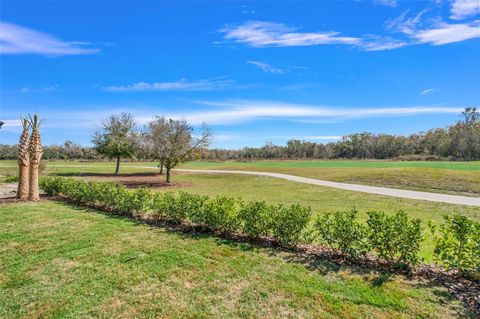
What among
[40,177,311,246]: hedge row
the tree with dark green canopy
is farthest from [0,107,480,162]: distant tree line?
[40,177,311,246]: hedge row

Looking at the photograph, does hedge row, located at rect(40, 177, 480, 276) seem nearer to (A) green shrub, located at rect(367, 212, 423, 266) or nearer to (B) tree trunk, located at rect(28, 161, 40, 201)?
(A) green shrub, located at rect(367, 212, 423, 266)

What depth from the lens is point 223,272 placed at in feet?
15.2

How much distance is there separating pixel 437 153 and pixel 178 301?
272 feet

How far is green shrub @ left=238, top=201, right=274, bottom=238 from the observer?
239 inches

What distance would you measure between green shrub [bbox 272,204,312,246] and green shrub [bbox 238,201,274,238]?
18 centimetres

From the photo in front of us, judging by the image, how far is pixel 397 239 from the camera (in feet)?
15.6

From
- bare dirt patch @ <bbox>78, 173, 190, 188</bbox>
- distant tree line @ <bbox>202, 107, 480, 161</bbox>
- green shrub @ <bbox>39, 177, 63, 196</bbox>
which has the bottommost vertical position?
bare dirt patch @ <bbox>78, 173, 190, 188</bbox>

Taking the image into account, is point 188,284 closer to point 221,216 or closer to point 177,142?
point 221,216

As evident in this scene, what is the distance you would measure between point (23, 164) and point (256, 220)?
10360 mm

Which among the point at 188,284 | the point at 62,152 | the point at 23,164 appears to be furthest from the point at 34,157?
the point at 62,152

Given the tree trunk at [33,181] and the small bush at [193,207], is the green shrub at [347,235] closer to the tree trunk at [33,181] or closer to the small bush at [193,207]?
the small bush at [193,207]

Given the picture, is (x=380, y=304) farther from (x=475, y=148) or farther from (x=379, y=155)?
(x=379, y=155)

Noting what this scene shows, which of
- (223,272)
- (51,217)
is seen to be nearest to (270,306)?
(223,272)

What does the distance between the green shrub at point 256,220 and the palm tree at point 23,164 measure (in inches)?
389
